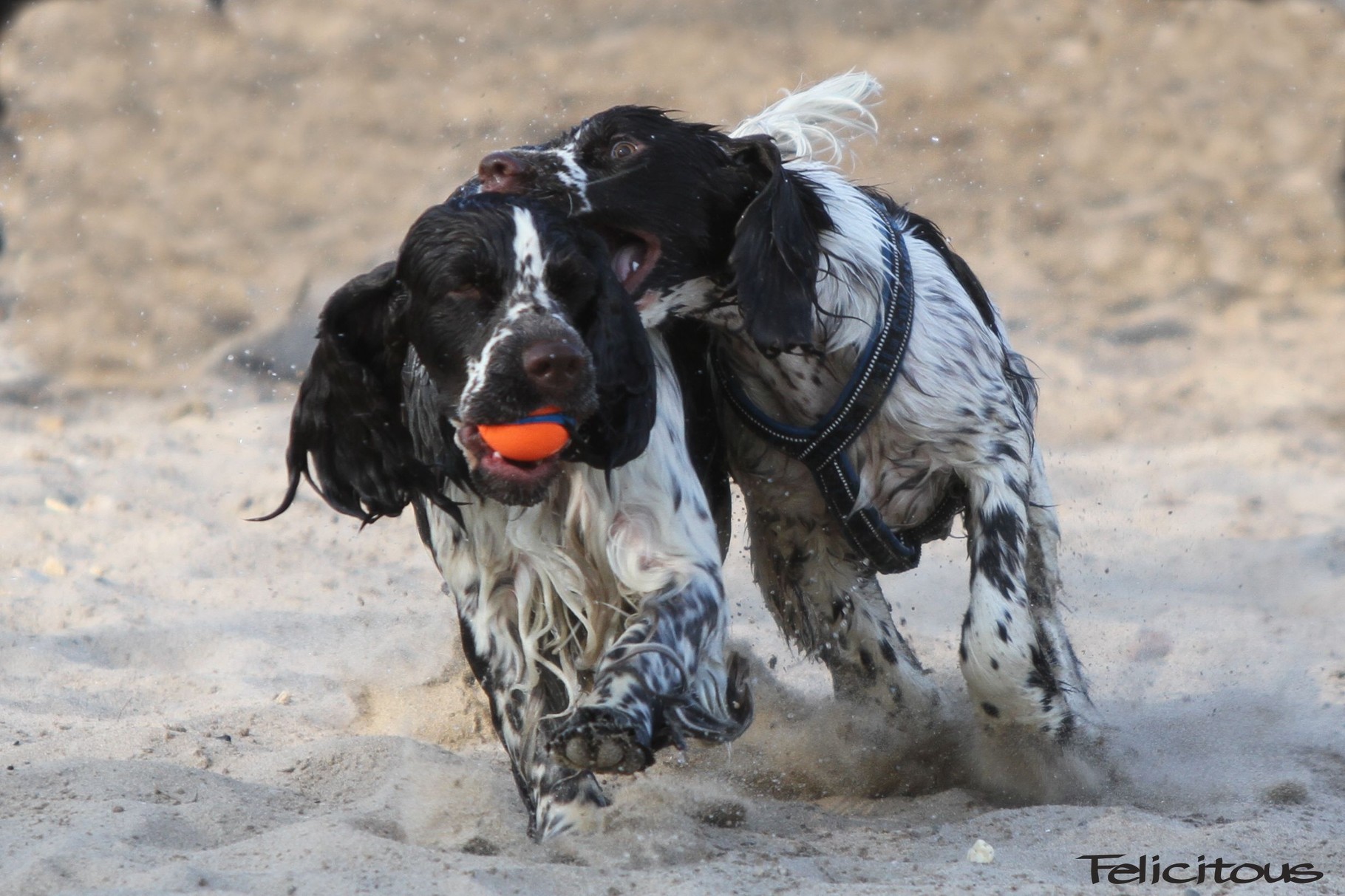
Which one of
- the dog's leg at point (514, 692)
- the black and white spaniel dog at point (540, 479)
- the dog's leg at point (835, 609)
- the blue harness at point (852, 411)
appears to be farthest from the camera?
the dog's leg at point (835, 609)

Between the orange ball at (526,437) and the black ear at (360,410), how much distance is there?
0.97 feet

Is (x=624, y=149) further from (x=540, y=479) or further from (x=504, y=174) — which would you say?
(x=540, y=479)

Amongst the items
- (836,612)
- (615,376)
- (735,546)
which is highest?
(615,376)

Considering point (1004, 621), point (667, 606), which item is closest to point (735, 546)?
point (1004, 621)

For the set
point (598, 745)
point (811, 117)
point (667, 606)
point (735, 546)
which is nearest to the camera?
point (598, 745)

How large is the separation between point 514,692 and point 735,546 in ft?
11.2

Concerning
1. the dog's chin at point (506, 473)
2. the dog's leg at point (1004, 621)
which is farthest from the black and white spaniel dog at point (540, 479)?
the dog's leg at point (1004, 621)

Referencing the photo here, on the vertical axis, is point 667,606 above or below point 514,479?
below

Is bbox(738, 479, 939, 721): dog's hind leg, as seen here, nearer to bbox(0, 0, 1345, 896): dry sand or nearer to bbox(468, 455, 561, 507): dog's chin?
bbox(0, 0, 1345, 896): dry sand

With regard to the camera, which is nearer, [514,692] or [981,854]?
[981,854]

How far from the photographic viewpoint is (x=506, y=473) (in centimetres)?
278

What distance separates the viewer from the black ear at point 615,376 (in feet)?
9.25

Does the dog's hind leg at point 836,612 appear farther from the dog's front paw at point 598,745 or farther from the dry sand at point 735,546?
the dog's front paw at point 598,745
